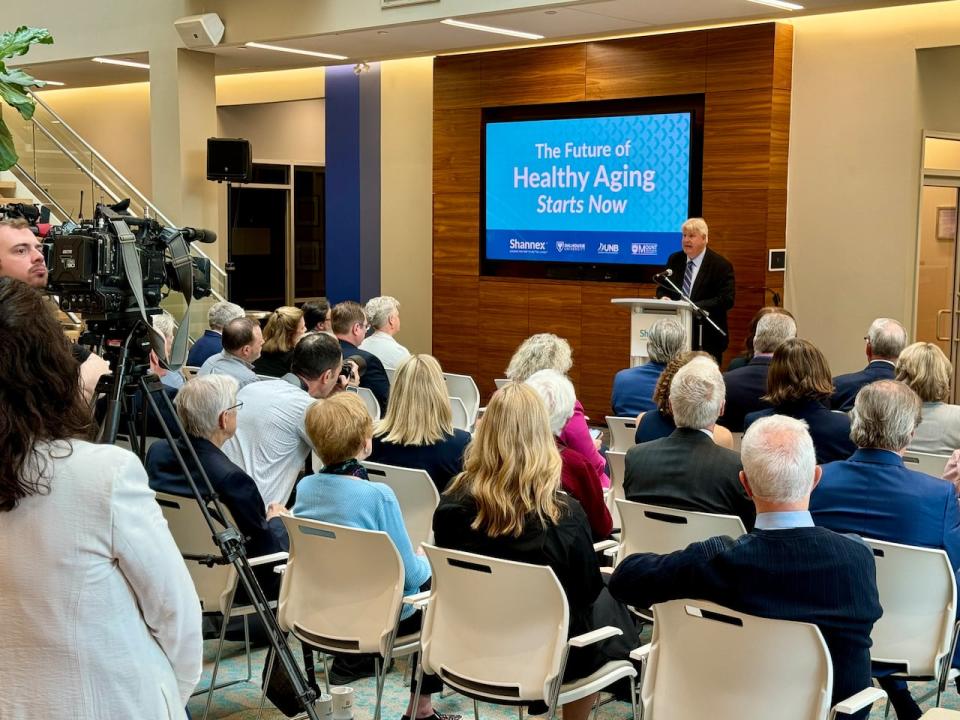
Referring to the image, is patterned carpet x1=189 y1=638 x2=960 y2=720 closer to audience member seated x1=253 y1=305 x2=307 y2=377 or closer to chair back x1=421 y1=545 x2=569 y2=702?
chair back x1=421 y1=545 x2=569 y2=702

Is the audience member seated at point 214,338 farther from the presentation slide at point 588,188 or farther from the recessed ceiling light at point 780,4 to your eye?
the recessed ceiling light at point 780,4

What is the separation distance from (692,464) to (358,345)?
371 centimetres

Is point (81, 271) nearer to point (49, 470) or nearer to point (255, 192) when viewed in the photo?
point (49, 470)

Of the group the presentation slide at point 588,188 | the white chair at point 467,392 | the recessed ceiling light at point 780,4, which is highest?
the recessed ceiling light at point 780,4

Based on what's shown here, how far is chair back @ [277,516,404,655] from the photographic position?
11.7 ft

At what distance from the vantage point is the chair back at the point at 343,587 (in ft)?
Answer: 11.7

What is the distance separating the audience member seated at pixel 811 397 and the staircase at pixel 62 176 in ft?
25.0

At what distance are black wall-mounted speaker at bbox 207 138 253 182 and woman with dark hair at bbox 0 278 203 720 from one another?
1006 cm

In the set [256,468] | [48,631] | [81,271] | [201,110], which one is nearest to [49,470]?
[48,631]

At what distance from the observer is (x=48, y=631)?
1.88 metres

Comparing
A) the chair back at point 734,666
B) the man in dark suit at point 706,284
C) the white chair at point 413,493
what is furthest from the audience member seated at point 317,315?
the chair back at point 734,666

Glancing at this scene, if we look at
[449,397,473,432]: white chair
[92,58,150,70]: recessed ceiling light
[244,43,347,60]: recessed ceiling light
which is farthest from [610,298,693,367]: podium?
[92,58,150,70]: recessed ceiling light

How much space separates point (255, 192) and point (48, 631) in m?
14.2

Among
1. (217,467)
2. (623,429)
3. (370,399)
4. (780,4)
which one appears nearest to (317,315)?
(370,399)
